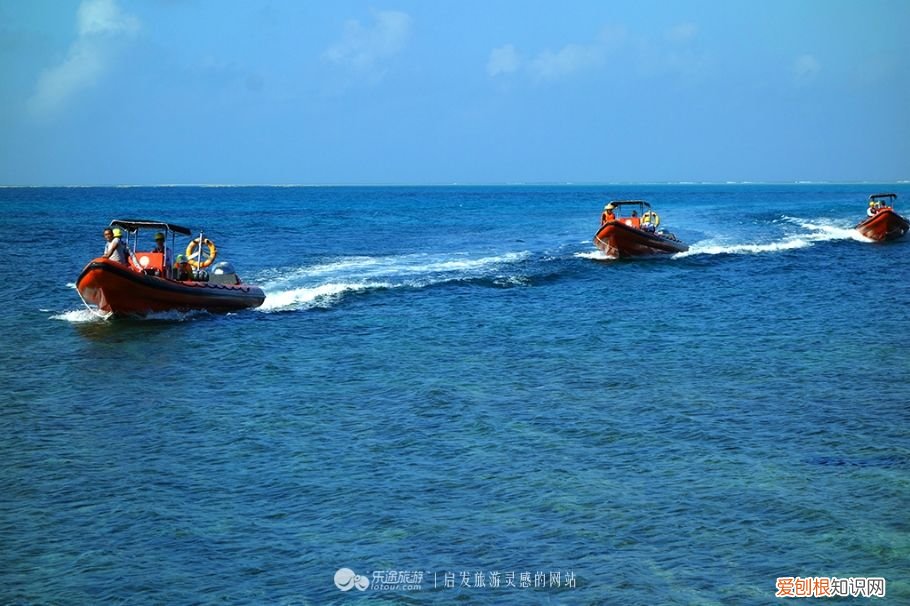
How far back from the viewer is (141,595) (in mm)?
9797

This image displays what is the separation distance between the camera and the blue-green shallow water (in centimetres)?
1039

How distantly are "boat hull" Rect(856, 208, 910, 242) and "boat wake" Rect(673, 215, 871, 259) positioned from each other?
785mm

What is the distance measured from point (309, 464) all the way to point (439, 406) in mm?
3687

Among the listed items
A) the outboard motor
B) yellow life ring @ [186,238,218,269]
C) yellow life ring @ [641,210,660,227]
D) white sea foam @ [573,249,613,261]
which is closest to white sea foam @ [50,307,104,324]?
yellow life ring @ [186,238,218,269]

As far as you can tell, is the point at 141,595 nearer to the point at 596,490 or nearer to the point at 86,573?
the point at 86,573

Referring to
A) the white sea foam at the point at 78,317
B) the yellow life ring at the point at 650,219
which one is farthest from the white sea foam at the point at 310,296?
the yellow life ring at the point at 650,219

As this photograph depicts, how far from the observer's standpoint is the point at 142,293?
84.8ft

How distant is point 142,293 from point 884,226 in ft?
142

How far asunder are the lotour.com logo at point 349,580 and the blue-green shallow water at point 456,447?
153mm

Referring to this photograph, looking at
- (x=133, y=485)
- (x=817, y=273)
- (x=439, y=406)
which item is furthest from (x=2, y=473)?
(x=817, y=273)

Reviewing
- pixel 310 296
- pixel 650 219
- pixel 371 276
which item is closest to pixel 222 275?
pixel 310 296

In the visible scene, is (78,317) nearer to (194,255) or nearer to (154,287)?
(154,287)

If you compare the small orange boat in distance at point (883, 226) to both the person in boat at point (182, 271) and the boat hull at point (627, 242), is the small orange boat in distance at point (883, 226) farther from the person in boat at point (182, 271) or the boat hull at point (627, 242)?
the person in boat at point (182, 271)

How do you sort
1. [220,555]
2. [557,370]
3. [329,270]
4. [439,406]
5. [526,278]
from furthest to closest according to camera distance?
1. [329,270]
2. [526,278]
3. [557,370]
4. [439,406]
5. [220,555]
